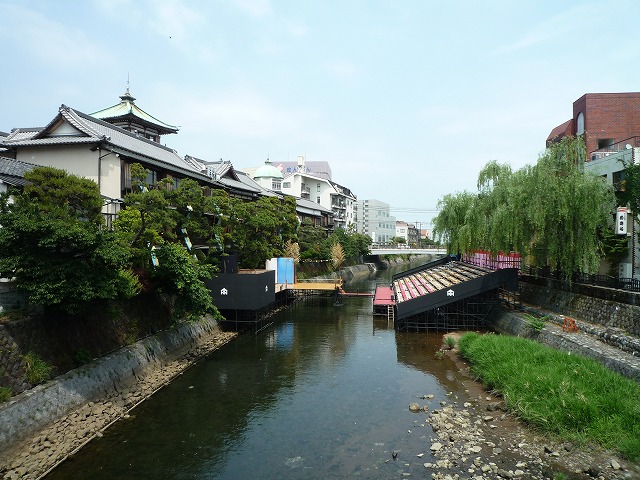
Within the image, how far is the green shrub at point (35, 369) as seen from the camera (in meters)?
12.4

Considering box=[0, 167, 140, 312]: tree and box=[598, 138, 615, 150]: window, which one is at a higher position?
box=[598, 138, 615, 150]: window

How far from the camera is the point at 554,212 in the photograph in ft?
70.8

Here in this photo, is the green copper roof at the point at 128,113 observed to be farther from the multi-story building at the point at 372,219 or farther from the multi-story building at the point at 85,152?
the multi-story building at the point at 372,219

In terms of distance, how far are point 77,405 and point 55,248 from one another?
16.0 feet

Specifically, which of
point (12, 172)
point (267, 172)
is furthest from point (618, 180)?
point (267, 172)

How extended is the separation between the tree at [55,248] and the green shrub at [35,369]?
1.65m

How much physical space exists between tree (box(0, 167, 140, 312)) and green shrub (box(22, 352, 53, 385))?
5.43ft

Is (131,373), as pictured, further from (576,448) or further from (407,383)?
(576,448)

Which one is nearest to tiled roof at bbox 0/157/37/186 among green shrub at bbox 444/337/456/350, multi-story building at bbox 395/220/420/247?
green shrub at bbox 444/337/456/350

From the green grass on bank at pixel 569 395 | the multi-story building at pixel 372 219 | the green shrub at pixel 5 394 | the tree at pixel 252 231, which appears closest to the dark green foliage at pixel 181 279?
the green shrub at pixel 5 394

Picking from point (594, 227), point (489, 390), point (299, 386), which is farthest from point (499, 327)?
point (299, 386)

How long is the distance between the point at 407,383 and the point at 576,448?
7.39m

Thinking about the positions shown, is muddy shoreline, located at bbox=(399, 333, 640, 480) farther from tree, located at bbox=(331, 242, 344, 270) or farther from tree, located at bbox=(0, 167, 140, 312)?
tree, located at bbox=(331, 242, 344, 270)

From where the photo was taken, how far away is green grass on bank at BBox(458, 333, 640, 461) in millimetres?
10922
